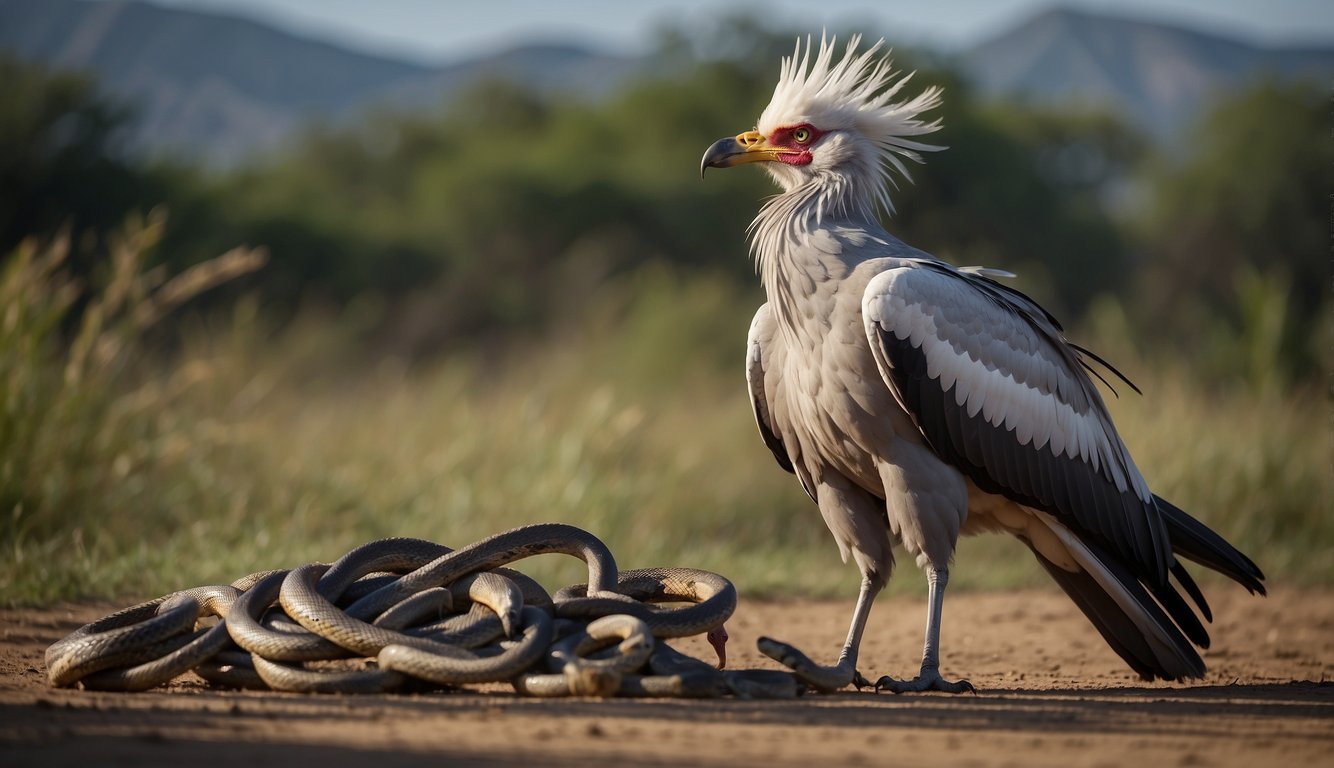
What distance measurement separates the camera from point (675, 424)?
1174cm

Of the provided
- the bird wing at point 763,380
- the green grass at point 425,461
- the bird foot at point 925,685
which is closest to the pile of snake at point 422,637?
the bird foot at point 925,685

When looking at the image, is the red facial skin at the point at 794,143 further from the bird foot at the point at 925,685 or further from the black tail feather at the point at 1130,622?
the bird foot at the point at 925,685

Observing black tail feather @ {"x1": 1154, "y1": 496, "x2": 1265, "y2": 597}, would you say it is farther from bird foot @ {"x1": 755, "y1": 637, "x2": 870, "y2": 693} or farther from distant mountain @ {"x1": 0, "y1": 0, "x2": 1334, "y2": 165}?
distant mountain @ {"x1": 0, "y1": 0, "x2": 1334, "y2": 165}

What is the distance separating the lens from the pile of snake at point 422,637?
4.56 metres

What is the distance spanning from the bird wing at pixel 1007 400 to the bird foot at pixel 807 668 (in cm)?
107

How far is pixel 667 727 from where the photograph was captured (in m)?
4.00

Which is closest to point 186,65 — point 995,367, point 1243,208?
point 995,367

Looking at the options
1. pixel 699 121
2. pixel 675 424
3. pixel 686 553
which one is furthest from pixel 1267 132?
pixel 686 553

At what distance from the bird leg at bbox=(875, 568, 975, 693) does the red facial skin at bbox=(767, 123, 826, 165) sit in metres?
2.03

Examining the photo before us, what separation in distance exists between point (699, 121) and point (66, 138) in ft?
50.3

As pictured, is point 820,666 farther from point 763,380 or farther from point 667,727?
point 763,380

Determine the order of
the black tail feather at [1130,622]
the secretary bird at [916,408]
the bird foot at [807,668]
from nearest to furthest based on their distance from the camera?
1. the bird foot at [807,668]
2. the secretary bird at [916,408]
3. the black tail feather at [1130,622]

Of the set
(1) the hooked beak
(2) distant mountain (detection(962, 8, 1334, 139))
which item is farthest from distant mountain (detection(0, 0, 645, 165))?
(2) distant mountain (detection(962, 8, 1334, 139))

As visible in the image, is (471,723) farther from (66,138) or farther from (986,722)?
(66,138)
